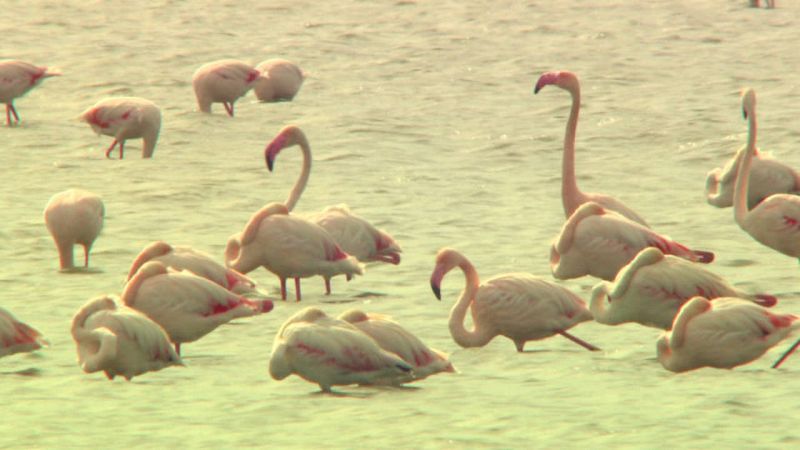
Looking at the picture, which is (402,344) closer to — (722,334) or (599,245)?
(722,334)

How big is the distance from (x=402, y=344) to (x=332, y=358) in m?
0.37

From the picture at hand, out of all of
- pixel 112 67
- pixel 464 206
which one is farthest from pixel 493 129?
pixel 112 67

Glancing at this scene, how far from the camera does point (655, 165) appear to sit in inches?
516

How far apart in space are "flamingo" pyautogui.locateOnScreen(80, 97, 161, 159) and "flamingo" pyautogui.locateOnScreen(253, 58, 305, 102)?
2.48m

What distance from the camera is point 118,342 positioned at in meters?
6.98

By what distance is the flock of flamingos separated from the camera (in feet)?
22.7

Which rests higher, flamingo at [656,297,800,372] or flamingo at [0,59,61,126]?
flamingo at [656,297,800,372]

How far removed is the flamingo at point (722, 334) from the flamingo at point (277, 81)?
9.12 m

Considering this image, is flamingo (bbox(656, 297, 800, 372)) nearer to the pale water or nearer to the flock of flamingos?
the flock of flamingos

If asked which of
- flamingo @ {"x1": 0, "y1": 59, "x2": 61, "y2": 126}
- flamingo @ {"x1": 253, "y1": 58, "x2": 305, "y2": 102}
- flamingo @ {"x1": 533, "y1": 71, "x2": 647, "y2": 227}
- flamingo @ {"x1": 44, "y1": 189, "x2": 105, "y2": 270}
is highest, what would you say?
flamingo @ {"x1": 533, "y1": 71, "x2": 647, "y2": 227}

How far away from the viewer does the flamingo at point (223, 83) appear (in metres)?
→ 15.3

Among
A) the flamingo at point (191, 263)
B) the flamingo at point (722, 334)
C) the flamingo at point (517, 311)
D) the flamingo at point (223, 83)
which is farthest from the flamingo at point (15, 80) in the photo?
the flamingo at point (722, 334)

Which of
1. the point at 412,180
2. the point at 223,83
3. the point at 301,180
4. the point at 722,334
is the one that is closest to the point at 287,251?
the point at 301,180

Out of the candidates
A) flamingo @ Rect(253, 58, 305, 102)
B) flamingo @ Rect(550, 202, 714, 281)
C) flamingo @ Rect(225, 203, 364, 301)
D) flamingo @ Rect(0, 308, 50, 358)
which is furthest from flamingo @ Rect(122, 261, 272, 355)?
flamingo @ Rect(253, 58, 305, 102)
